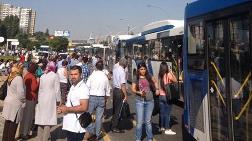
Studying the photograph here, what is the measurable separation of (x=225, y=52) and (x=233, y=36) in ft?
1.16

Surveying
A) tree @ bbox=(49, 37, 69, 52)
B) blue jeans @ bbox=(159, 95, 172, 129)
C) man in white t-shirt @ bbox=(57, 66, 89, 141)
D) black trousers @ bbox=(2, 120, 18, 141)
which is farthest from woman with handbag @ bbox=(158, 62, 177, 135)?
tree @ bbox=(49, 37, 69, 52)

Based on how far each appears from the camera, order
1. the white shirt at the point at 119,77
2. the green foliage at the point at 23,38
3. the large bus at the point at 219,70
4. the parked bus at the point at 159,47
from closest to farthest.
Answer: the large bus at the point at 219,70 → the white shirt at the point at 119,77 → the parked bus at the point at 159,47 → the green foliage at the point at 23,38

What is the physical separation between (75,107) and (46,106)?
2365 millimetres

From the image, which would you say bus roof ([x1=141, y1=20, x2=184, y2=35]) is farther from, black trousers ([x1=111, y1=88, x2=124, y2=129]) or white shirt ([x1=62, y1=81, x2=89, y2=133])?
white shirt ([x1=62, y1=81, x2=89, y2=133])

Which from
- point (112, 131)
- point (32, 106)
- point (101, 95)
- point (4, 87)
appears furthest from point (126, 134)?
point (4, 87)

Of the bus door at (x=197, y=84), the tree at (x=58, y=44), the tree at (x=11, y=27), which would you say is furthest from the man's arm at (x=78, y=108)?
the tree at (x=58, y=44)

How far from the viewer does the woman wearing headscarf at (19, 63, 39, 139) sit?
10141 mm

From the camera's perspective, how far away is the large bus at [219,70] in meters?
6.27

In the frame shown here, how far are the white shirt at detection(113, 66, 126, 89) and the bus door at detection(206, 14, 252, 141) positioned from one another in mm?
3930

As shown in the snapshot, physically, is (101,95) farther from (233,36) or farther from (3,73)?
(3,73)

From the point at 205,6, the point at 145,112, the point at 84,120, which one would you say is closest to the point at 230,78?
the point at 205,6

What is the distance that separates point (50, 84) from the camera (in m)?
9.05

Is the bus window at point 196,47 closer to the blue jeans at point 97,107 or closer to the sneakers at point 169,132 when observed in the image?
the blue jeans at point 97,107

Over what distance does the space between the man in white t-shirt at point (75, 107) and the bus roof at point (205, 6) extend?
2470 mm
